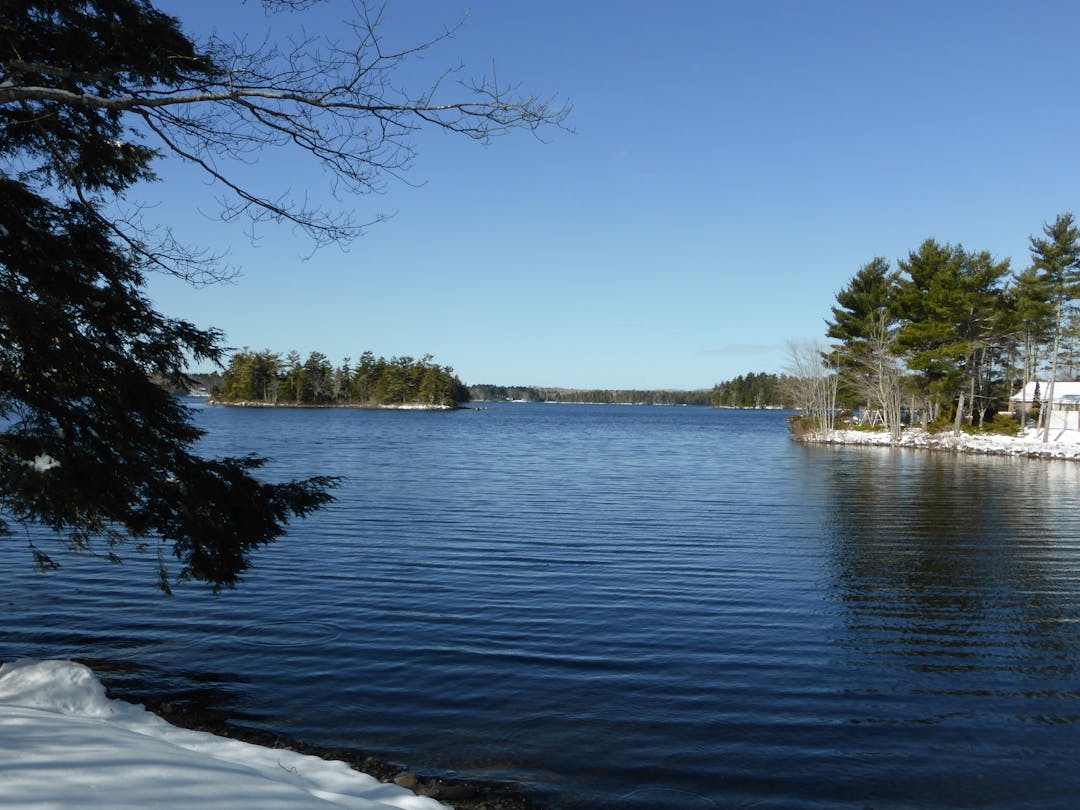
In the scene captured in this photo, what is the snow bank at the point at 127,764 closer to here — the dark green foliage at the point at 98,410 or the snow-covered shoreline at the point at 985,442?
the dark green foliage at the point at 98,410

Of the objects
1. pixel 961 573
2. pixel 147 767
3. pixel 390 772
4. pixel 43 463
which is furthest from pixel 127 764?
pixel 961 573

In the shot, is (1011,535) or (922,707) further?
(1011,535)

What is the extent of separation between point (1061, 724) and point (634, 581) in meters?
6.30

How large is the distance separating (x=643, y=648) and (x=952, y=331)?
48364mm

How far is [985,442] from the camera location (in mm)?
46344

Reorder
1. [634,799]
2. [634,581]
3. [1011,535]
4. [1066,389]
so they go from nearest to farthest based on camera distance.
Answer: [634,799], [634,581], [1011,535], [1066,389]

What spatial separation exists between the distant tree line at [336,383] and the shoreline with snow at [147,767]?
135 m

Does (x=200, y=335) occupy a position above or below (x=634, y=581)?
above

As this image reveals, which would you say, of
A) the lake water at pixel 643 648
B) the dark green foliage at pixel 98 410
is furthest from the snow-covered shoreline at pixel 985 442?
the dark green foliage at pixel 98 410

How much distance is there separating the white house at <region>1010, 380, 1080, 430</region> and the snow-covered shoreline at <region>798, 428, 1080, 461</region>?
9.21 ft

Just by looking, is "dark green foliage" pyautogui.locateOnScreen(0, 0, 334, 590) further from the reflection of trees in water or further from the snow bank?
the reflection of trees in water

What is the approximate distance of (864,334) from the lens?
2485 inches

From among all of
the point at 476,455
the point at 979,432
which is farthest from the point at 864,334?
the point at 476,455

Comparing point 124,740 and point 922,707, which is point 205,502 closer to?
point 124,740
